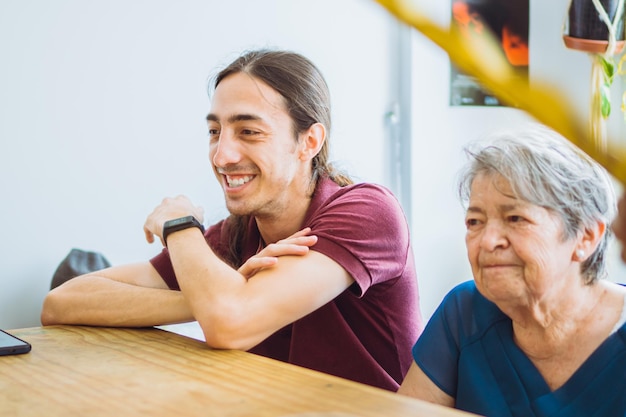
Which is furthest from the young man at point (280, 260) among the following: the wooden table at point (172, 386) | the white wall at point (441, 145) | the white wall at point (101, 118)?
the white wall at point (441, 145)

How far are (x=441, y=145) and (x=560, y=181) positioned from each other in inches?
99.9

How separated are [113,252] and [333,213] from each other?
1.36 metres

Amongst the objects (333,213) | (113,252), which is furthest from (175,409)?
(113,252)

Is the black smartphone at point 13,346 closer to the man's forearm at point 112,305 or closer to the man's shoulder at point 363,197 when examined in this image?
the man's forearm at point 112,305

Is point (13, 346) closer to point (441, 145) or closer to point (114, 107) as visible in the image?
point (114, 107)

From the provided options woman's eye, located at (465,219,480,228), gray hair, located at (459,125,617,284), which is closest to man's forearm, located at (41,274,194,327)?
woman's eye, located at (465,219,480,228)

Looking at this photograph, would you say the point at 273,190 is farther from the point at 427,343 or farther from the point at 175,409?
the point at 175,409

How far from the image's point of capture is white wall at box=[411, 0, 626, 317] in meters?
3.65

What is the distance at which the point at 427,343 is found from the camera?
4.52ft

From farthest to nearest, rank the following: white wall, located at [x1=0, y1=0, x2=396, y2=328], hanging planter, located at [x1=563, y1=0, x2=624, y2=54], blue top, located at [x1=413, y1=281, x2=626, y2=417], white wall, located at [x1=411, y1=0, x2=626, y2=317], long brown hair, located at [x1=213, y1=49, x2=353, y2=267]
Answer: white wall, located at [x1=411, y1=0, x2=626, y2=317], hanging planter, located at [x1=563, y1=0, x2=624, y2=54], white wall, located at [x1=0, y1=0, x2=396, y2=328], long brown hair, located at [x1=213, y1=49, x2=353, y2=267], blue top, located at [x1=413, y1=281, x2=626, y2=417]

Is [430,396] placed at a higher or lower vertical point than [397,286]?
lower

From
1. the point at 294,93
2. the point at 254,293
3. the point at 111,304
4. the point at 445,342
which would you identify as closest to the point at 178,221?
the point at 111,304

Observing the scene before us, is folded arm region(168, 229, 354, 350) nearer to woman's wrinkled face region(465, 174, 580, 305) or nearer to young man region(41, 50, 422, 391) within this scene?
young man region(41, 50, 422, 391)

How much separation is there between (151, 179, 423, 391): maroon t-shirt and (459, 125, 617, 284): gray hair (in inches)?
14.5
